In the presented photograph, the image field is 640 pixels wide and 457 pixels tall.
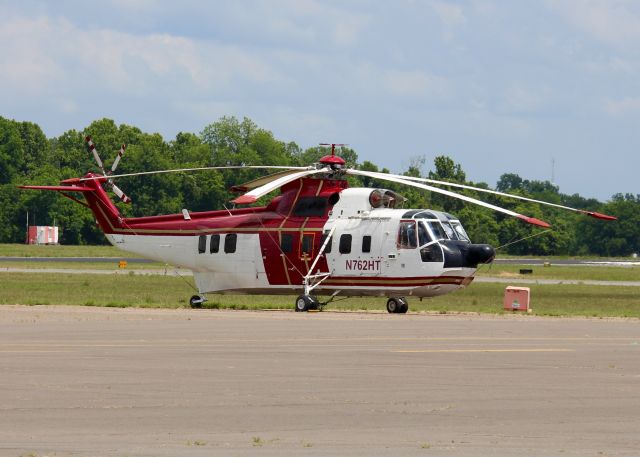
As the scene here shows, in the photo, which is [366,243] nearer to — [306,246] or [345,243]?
[345,243]

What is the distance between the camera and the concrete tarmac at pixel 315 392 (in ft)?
44.8

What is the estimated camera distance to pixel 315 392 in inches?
698

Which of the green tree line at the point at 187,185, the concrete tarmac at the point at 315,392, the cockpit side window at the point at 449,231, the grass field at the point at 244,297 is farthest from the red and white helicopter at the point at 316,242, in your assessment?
the green tree line at the point at 187,185

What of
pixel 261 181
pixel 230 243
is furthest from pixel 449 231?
pixel 230 243

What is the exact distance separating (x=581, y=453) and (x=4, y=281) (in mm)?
50186

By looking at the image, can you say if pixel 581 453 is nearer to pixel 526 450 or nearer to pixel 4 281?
pixel 526 450

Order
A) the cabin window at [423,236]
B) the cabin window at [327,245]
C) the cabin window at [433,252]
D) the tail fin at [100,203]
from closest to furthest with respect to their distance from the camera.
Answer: the cabin window at [433,252]
the cabin window at [423,236]
the cabin window at [327,245]
the tail fin at [100,203]

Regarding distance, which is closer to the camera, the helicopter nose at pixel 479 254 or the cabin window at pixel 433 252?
the helicopter nose at pixel 479 254

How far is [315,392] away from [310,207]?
82.0 feet

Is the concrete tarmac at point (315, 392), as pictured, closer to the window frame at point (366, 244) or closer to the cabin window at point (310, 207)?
the window frame at point (366, 244)

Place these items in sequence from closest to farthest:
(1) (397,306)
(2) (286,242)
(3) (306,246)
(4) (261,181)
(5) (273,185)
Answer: (5) (273,185)
(1) (397,306)
(4) (261,181)
(3) (306,246)
(2) (286,242)

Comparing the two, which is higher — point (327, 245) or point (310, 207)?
point (310, 207)

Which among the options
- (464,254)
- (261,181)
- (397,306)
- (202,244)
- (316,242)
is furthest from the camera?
(202,244)

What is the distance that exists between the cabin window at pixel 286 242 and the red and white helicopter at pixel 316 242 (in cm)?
3
